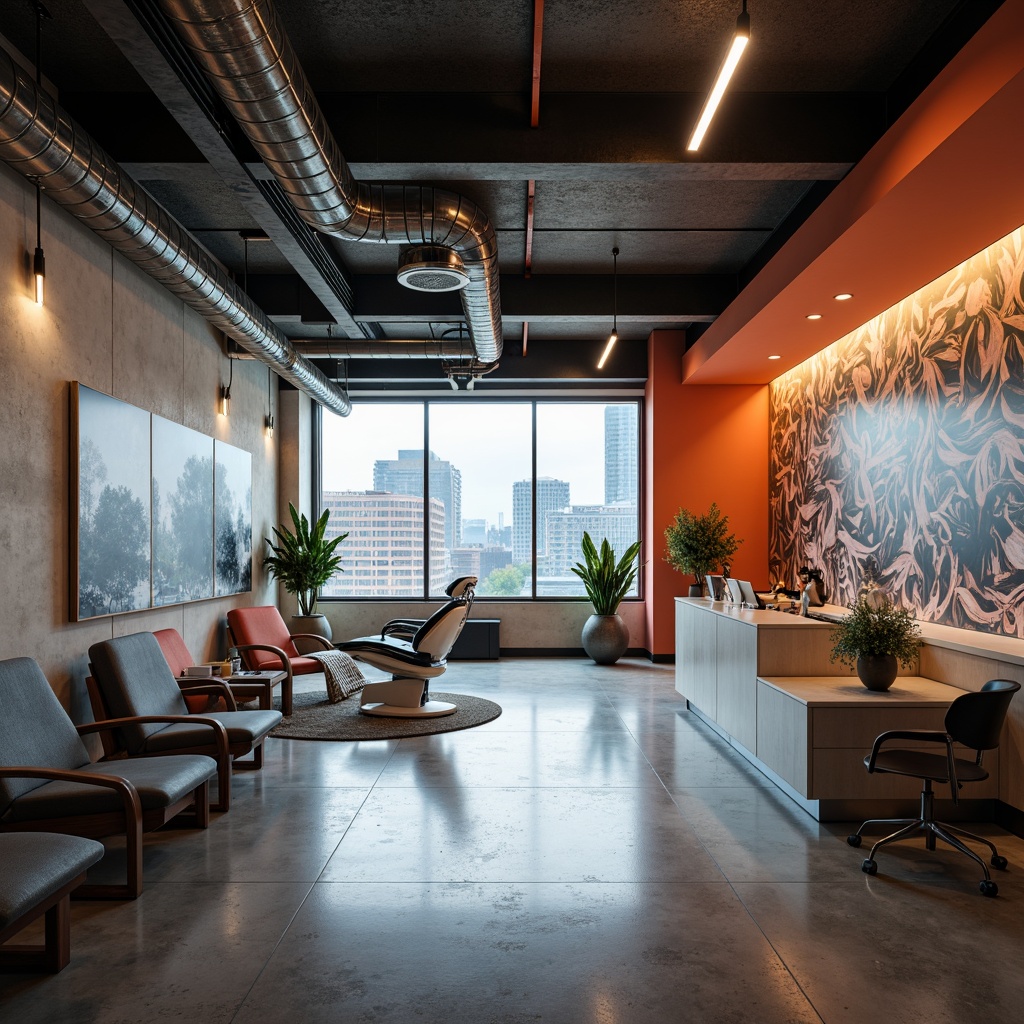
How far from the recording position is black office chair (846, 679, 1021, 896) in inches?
132

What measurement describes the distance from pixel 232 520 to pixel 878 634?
231 inches

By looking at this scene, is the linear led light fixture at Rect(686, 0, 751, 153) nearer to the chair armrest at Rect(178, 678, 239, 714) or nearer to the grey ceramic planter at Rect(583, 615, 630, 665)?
the chair armrest at Rect(178, 678, 239, 714)

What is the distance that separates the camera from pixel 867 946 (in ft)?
9.27

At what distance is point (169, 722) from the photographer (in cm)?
411

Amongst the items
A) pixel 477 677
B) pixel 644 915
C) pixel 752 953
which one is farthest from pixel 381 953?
pixel 477 677

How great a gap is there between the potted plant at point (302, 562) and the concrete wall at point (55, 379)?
9.62 ft

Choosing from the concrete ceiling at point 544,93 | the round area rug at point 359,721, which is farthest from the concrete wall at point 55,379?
the round area rug at point 359,721

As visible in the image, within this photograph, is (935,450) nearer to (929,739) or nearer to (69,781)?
(929,739)

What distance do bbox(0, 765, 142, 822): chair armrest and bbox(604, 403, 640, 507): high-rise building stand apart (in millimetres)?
7921

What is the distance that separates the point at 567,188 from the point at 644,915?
4390 mm

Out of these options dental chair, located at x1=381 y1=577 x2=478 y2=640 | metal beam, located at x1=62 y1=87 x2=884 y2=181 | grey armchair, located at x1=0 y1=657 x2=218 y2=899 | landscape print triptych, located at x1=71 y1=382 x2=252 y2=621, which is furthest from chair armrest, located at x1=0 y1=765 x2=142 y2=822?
dental chair, located at x1=381 y1=577 x2=478 y2=640

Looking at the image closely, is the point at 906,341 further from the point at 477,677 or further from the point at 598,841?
the point at 477,677

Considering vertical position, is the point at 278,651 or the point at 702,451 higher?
the point at 702,451

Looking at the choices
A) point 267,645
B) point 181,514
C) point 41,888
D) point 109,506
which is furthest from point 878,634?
point 181,514
